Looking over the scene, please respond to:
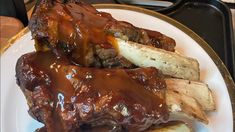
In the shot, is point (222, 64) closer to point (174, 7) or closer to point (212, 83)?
point (212, 83)

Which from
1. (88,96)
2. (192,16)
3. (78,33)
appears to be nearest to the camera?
(88,96)

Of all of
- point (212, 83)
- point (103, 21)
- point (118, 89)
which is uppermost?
point (103, 21)

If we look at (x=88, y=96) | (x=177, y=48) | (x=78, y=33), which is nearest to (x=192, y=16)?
(x=177, y=48)

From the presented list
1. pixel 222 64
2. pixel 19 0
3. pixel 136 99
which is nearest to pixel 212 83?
pixel 222 64

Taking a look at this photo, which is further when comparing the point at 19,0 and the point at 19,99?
the point at 19,0

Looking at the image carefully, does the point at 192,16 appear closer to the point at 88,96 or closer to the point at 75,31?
the point at 75,31

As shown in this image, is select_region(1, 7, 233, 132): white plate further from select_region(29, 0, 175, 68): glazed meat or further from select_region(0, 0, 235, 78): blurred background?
select_region(29, 0, 175, 68): glazed meat

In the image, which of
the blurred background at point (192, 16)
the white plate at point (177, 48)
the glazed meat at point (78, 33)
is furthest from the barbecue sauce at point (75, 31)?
the blurred background at point (192, 16)
